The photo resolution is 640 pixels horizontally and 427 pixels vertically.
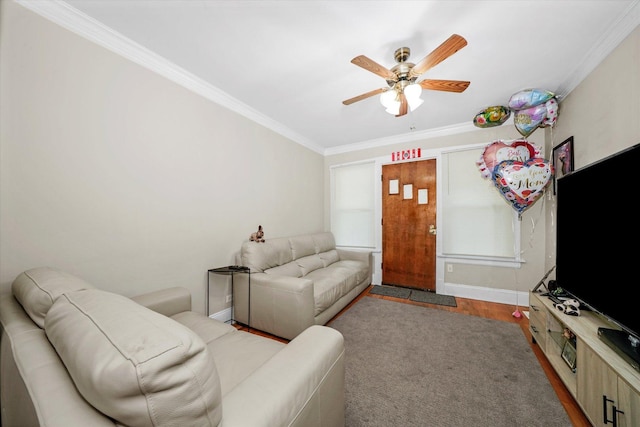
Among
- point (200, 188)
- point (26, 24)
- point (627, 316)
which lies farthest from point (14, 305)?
point (627, 316)

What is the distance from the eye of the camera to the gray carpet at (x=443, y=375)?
4.72ft

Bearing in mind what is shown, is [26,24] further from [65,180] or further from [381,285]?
[381,285]

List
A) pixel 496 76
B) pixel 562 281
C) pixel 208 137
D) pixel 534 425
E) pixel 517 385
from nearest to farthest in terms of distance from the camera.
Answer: pixel 534 425 → pixel 517 385 → pixel 562 281 → pixel 496 76 → pixel 208 137

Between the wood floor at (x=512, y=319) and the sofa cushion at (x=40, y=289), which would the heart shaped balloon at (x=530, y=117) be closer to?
the wood floor at (x=512, y=319)

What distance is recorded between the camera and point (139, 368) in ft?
1.68

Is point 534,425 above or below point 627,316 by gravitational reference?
below

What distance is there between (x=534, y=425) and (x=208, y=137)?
11.3ft

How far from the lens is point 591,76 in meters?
2.09

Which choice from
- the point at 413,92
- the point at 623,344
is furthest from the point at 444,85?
the point at 623,344

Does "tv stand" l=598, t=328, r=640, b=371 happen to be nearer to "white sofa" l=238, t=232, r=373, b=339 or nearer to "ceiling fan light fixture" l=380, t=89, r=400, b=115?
"white sofa" l=238, t=232, r=373, b=339

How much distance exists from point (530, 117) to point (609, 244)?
189cm

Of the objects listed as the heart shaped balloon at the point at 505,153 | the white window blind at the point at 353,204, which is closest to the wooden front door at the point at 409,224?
the white window blind at the point at 353,204

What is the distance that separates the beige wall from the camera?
1.42m

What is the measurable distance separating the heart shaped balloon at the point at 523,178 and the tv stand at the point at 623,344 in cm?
162
